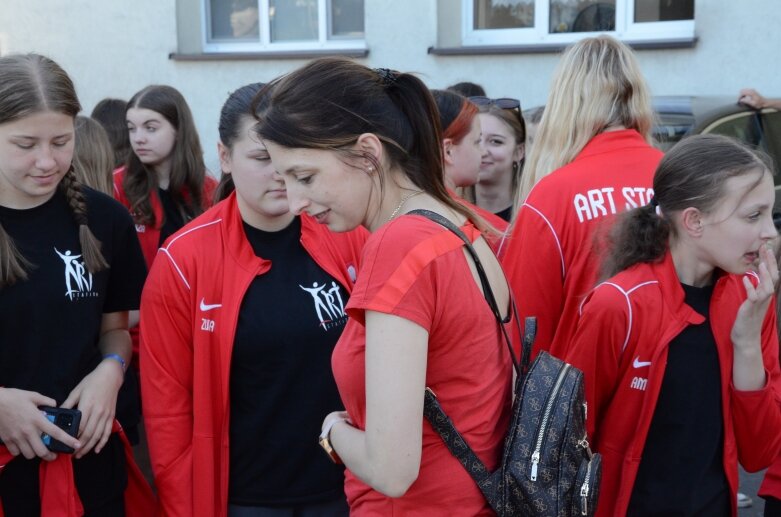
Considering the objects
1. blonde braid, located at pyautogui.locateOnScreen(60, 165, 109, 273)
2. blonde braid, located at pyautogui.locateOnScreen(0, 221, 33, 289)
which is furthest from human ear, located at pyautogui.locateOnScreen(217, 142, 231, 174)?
blonde braid, located at pyautogui.locateOnScreen(0, 221, 33, 289)

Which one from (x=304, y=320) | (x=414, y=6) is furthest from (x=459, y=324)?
(x=414, y=6)

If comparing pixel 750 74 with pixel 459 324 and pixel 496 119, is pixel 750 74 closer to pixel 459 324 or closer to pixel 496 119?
pixel 496 119

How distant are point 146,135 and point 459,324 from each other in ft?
11.3

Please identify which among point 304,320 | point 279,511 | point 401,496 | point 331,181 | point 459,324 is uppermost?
point 331,181

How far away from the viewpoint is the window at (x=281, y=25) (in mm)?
10648

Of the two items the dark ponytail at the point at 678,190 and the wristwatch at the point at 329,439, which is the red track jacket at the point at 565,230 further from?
the wristwatch at the point at 329,439

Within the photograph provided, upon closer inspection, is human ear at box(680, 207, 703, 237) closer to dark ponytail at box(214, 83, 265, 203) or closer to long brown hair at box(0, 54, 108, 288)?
dark ponytail at box(214, 83, 265, 203)

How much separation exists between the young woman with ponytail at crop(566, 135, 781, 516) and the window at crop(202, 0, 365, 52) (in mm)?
8021

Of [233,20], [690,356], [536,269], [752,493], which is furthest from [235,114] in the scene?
[233,20]

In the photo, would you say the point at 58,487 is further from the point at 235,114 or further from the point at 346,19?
the point at 346,19

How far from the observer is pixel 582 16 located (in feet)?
30.6

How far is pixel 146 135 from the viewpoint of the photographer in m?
4.97

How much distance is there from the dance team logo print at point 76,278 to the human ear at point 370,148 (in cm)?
112

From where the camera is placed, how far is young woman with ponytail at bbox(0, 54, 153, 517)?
257 cm
